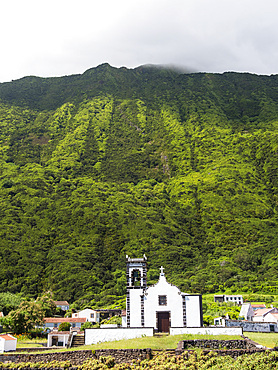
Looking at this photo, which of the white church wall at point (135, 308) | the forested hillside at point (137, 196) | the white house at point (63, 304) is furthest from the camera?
the forested hillside at point (137, 196)

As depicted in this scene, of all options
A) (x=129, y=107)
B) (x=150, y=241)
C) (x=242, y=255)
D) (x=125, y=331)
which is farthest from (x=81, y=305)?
(x=129, y=107)

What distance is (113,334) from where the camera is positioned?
81.9ft

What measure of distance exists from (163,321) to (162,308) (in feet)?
2.58

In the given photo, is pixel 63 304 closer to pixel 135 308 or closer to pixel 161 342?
pixel 135 308

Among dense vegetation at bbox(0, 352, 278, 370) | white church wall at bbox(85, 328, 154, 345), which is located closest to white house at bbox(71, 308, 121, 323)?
white church wall at bbox(85, 328, 154, 345)

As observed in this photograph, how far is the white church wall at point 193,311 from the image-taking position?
28.1 meters

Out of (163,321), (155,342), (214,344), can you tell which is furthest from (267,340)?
(163,321)

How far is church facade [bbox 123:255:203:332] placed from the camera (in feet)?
92.7

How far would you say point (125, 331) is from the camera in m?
24.9

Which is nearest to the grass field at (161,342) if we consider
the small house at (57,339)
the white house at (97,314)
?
the small house at (57,339)

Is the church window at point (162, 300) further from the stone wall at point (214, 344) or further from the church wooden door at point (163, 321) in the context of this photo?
the stone wall at point (214, 344)

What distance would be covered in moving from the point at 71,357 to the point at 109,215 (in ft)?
308

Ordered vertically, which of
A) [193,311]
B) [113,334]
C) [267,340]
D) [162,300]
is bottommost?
[267,340]

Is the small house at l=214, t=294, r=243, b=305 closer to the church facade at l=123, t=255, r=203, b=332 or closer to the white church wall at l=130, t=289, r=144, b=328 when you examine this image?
the church facade at l=123, t=255, r=203, b=332
